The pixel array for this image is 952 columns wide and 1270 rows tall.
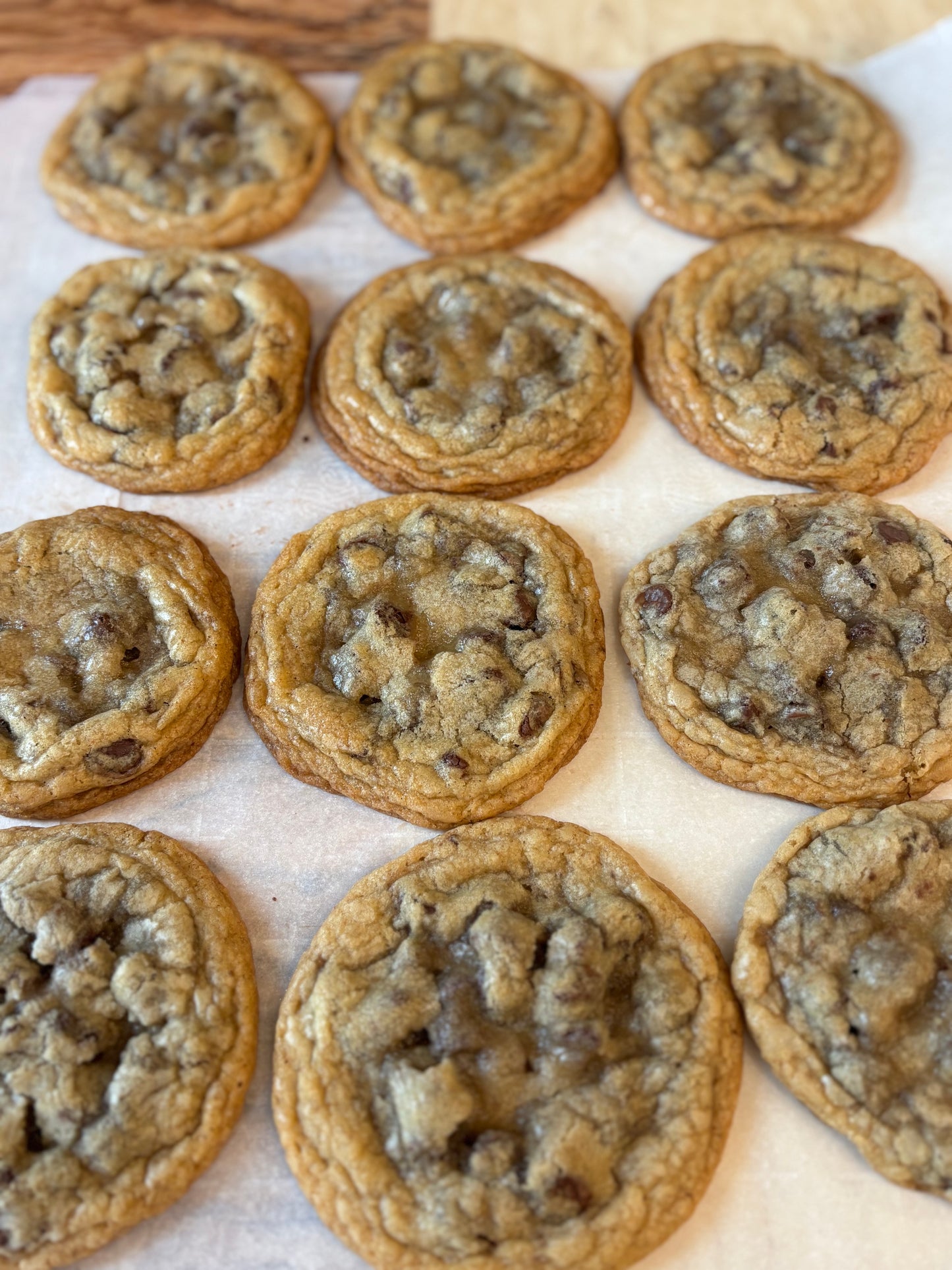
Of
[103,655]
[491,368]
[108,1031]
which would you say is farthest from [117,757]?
[491,368]

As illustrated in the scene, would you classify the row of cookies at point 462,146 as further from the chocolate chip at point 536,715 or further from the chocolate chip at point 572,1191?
the chocolate chip at point 572,1191

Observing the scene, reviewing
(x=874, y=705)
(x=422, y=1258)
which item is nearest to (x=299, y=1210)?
(x=422, y=1258)

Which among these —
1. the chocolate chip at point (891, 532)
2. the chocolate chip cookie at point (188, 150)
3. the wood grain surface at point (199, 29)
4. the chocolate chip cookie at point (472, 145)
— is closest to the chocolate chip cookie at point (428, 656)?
the chocolate chip at point (891, 532)

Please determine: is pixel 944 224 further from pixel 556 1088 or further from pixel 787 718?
pixel 556 1088

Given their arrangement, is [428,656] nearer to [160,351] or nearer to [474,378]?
[474,378]

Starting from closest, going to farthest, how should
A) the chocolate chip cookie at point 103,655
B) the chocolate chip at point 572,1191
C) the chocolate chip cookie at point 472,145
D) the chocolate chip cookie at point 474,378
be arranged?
the chocolate chip at point 572,1191 → the chocolate chip cookie at point 103,655 → the chocolate chip cookie at point 474,378 → the chocolate chip cookie at point 472,145
